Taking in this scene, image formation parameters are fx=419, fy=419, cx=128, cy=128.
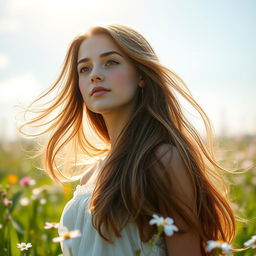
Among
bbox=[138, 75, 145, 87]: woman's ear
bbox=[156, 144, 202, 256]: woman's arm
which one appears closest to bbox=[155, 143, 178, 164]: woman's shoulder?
bbox=[156, 144, 202, 256]: woman's arm

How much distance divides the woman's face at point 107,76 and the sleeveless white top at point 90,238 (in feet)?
1.30

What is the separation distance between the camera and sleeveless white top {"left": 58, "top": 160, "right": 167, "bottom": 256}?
5.50ft

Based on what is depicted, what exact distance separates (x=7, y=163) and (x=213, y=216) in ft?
23.2

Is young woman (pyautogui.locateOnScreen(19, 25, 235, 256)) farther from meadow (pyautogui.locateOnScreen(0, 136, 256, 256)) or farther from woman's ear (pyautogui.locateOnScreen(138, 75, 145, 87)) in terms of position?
meadow (pyautogui.locateOnScreen(0, 136, 256, 256))

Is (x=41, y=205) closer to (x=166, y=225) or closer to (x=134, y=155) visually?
(x=134, y=155)

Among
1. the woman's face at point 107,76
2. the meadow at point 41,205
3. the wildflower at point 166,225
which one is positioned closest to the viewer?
the wildflower at point 166,225

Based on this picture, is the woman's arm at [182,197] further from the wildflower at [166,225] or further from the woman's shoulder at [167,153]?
the wildflower at [166,225]

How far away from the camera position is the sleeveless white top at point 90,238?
1677 millimetres

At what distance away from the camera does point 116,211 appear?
1.64 m

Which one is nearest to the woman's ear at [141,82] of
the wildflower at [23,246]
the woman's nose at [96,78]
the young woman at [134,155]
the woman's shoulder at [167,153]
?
the young woman at [134,155]

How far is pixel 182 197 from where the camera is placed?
164cm

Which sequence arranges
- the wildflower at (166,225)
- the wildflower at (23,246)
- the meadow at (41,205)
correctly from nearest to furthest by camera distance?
1. the wildflower at (166,225)
2. the wildflower at (23,246)
3. the meadow at (41,205)

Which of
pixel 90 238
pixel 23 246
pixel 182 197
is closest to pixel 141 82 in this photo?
pixel 182 197

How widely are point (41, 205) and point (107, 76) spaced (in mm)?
2003
